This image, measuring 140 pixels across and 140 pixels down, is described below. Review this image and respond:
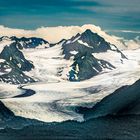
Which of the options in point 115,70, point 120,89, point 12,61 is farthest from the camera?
point 12,61

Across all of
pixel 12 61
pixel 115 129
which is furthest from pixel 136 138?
pixel 12 61

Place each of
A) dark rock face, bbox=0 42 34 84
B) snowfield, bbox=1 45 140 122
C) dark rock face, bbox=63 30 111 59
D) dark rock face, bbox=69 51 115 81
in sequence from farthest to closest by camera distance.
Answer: dark rock face, bbox=63 30 111 59
dark rock face, bbox=69 51 115 81
dark rock face, bbox=0 42 34 84
snowfield, bbox=1 45 140 122

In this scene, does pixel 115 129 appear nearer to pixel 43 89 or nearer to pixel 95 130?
pixel 95 130

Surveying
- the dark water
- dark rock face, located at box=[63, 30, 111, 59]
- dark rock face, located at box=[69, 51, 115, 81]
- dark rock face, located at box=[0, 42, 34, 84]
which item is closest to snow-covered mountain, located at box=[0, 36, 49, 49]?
dark rock face, located at box=[0, 42, 34, 84]

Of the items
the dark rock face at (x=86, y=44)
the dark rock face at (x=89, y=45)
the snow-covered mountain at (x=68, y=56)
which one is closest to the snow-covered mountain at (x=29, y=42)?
the snow-covered mountain at (x=68, y=56)

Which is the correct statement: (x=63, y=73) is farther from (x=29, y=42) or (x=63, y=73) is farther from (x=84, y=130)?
(x=84, y=130)

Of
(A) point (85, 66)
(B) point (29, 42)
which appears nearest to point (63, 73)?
(A) point (85, 66)

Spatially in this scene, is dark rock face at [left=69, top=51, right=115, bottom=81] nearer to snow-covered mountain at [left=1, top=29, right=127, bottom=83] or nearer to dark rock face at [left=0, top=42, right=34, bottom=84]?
snow-covered mountain at [left=1, top=29, right=127, bottom=83]
